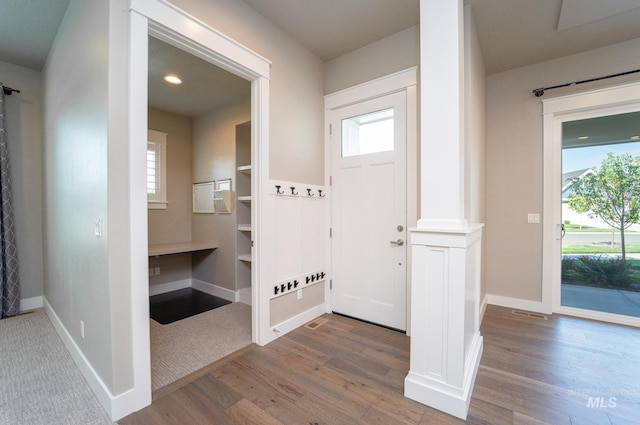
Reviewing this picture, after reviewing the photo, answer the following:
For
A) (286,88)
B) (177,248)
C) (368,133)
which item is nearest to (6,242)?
(177,248)

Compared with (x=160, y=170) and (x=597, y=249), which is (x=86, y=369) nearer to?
(x=160, y=170)

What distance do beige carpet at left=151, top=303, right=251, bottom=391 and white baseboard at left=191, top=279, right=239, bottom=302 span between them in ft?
1.20

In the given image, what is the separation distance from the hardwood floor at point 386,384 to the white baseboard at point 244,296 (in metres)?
1.16

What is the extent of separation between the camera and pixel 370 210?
112 inches

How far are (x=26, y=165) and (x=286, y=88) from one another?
3.33 m

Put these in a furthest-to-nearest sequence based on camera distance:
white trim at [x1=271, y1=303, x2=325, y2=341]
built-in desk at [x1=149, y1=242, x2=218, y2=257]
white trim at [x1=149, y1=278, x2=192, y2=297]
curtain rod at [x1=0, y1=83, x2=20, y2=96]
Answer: white trim at [x1=149, y1=278, x2=192, y2=297], built-in desk at [x1=149, y1=242, x2=218, y2=257], curtain rod at [x1=0, y1=83, x2=20, y2=96], white trim at [x1=271, y1=303, x2=325, y2=341]

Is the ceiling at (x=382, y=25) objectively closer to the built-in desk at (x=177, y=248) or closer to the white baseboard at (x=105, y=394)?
the built-in desk at (x=177, y=248)

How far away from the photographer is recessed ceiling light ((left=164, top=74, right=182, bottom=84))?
3070mm

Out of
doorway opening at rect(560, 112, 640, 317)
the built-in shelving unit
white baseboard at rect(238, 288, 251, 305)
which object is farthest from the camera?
the built-in shelving unit

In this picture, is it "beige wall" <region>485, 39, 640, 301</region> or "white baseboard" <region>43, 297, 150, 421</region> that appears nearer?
"white baseboard" <region>43, 297, 150, 421</region>

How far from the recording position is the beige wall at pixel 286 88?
7.02 feet

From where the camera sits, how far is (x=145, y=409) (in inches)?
63.6

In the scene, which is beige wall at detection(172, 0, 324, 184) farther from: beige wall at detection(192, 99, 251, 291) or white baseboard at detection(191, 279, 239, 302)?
white baseboard at detection(191, 279, 239, 302)

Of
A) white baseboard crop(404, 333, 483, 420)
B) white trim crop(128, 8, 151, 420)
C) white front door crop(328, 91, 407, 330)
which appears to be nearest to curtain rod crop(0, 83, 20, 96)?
white trim crop(128, 8, 151, 420)
